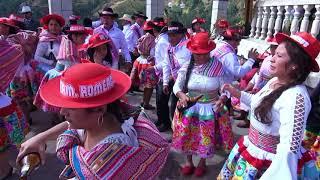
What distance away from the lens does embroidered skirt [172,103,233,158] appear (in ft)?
12.0

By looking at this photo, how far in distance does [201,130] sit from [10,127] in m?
2.02

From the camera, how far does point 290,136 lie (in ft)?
6.37

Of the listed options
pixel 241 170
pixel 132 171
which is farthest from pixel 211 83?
pixel 132 171

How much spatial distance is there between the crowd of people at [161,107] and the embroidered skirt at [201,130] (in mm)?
12

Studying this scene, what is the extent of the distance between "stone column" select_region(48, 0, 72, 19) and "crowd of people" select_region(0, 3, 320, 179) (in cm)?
378

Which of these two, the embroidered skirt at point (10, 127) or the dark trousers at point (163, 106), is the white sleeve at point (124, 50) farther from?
the embroidered skirt at point (10, 127)

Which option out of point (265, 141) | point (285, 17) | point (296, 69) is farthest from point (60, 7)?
point (296, 69)

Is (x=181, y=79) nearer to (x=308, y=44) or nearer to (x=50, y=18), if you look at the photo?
(x=308, y=44)

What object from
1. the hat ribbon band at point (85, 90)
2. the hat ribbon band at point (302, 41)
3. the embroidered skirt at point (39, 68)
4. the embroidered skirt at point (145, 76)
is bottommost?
the embroidered skirt at point (145, 76)

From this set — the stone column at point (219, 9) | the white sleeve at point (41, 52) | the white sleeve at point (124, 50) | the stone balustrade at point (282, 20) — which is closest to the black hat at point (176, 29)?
the white sleeve at point (124, 50)

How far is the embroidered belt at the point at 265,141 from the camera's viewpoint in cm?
235

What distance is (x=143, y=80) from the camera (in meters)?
6.01

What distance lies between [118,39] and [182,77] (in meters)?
3.06

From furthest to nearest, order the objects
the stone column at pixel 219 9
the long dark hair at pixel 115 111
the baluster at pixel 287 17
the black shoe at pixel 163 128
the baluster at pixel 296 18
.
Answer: the stone column at pixel 219 9 → the baluster at pixel 287 17 → the baluster at pixel 296 18 → the black shoe at pixel 163 128 → the long dark hair at pixel 115 111
